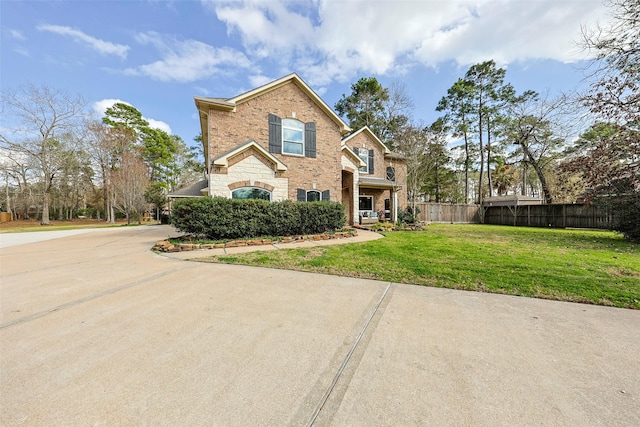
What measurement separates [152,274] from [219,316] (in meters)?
3.05

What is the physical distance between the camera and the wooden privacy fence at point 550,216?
16.8 m

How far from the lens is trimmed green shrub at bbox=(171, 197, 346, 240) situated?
8469 millimetres

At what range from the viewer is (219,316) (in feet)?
10.7

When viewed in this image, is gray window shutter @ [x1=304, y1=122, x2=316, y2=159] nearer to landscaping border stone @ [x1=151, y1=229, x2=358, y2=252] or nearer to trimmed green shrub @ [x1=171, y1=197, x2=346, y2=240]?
trimmed green shrub @ [x1=171, y1=197, x2=346, y2=240]

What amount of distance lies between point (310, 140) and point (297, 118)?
140 cm

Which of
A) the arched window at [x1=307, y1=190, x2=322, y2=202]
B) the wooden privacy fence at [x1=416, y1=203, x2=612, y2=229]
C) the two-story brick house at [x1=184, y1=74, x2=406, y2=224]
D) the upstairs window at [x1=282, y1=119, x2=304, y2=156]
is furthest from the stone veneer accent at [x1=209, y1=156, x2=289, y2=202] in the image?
the wooden privacy fence at [x1=416, y1=203, x2=612, y2=229]

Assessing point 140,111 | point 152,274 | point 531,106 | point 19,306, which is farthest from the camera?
point 140,111

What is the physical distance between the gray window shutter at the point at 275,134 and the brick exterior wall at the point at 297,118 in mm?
212

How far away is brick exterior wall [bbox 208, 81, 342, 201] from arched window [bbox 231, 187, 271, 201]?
0.57 meters

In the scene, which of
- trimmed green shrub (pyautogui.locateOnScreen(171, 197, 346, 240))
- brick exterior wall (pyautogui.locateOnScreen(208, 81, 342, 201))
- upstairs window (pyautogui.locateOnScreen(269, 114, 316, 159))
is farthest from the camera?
upstairs window (pyautogui.locateOnScreen(269, 114, 316, 159))

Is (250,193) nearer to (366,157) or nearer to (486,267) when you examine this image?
(486,267)

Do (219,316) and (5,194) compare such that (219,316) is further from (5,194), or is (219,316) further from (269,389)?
(5,194)

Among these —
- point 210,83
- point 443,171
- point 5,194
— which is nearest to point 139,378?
point 210,83

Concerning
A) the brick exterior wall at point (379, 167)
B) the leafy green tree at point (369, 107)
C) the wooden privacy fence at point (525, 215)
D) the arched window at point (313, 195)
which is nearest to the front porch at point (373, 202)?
the brick exterior wall at point (379, 167)
